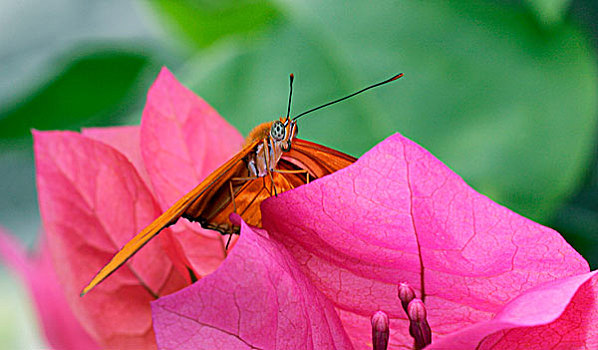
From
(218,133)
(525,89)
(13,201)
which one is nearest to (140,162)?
(218,133)

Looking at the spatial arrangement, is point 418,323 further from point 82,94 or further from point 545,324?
point 82,94

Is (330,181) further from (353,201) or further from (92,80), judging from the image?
(92,80)

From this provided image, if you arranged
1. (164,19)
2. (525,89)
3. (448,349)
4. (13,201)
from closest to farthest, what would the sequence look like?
(448,349)
(525,89)
(164,19)
(13,201)

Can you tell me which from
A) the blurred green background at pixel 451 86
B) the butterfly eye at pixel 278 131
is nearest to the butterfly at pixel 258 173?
the butterfly eye at pixel 278 131

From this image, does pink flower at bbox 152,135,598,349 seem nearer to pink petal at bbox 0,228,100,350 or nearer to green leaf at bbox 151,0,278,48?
pink petal at bbox 0,228,100,350

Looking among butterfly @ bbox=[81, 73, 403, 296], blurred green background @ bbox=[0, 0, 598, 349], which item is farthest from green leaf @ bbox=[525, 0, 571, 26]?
butterfly @ bbox=[81, 73, 403, 296]
